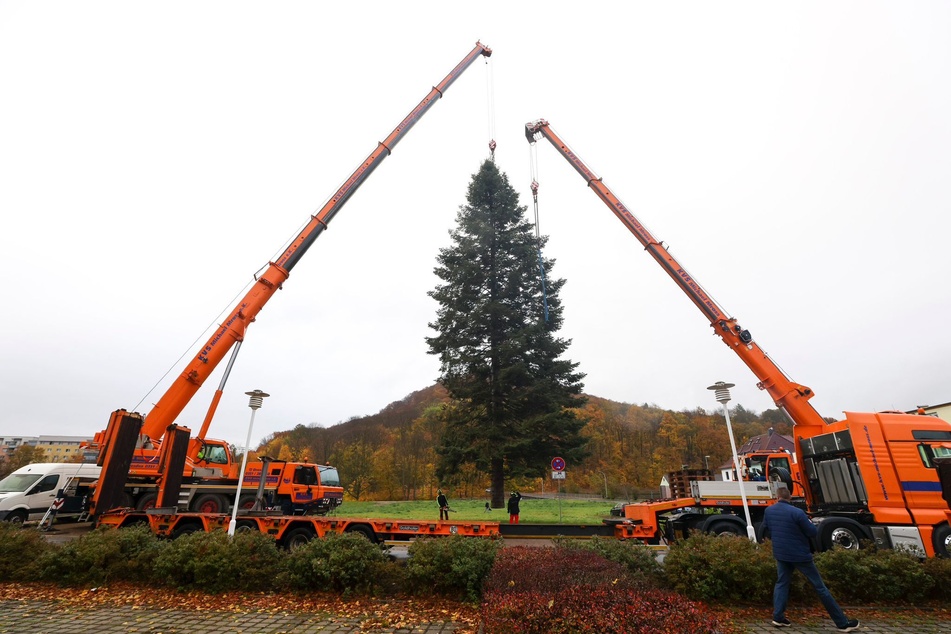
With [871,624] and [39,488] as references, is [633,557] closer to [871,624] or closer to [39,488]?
[871,624]

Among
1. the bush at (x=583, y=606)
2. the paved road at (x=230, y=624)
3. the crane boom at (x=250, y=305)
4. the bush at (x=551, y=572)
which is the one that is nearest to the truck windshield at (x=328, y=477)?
the crane boom at (x=250, y=305)

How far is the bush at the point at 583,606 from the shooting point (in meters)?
3.64

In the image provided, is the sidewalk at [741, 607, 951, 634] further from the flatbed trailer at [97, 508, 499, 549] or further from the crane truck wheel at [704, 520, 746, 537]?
the flatbed trailer at [97, 508, 499, 549]

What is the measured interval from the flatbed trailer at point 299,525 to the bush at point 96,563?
70.4 inches

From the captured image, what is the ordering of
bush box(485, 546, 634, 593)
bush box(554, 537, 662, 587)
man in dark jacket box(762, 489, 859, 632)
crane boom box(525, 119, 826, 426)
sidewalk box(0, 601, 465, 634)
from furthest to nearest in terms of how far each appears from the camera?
crane boom box(525, 119, 826, 426), bush box(554, 537, 662, 587), man in dark jacket box(762, 489, 859, 632), sidewalk box(0, 601, 465, 634), bush box(485, 546, 634, 593)

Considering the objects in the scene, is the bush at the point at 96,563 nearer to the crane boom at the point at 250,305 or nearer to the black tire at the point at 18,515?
the crane boom at the point at 250,305

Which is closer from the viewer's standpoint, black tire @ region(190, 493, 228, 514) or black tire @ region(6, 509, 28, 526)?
black tire @ region(190, 493, 228, 514)

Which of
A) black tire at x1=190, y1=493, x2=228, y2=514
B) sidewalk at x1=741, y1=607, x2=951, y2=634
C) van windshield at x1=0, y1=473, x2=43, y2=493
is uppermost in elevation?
van windshield at x1=0, y1=473, x2=43, y2=493

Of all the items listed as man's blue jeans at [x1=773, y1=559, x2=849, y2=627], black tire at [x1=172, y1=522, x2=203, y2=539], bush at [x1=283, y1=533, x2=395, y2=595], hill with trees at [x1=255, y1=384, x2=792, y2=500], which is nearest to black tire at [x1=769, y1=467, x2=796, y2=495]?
man's blue jeans at [x1=773, y1=559, x2=849, y2=627]

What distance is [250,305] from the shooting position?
15.3 m

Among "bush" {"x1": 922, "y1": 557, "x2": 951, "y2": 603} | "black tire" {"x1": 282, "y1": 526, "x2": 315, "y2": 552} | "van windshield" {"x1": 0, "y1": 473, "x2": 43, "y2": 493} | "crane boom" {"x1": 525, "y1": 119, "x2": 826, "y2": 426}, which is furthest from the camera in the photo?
"van windshield" {"x1": 0, "y1": 473, "x2": 43, "y2": 493}

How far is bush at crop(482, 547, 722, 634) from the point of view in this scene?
3643mm

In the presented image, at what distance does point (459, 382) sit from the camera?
25.4 meters

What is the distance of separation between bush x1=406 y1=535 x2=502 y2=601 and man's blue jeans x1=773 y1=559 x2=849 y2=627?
13.3 feet
